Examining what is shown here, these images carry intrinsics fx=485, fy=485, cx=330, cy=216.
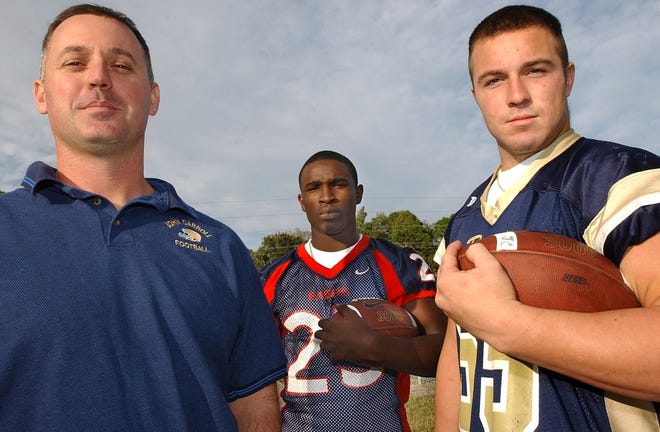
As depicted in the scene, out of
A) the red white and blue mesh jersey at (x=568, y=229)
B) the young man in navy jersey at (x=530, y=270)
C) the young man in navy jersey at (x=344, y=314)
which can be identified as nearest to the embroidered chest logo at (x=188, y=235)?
the young man in navy jersey at (x=530, y=270)

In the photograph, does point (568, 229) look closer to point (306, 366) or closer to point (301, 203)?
point (306, 366)

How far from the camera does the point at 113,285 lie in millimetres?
1911

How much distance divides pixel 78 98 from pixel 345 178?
8.50ft

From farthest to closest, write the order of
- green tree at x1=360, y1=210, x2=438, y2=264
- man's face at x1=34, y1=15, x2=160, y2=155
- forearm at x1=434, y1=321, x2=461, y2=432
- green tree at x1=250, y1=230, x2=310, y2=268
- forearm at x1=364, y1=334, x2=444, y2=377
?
green tree at x1=360, y1=210, x2=438, y2=264
green tree at x1=250, y1=230, x2=310, y2=268
forearm at x1=364, y1=334, x2=444, y2=377
forearm at x1=434, y1=321, x2=461, y2=432
man's face at x1=34, y1=15, x2=160, y2=155

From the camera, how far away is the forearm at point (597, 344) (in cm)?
151

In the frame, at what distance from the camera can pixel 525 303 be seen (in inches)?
Result: 71.6

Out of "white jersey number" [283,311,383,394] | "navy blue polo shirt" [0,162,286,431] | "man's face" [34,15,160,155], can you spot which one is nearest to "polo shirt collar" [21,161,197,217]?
"navy blue polo shirt" [0,162,286,431]

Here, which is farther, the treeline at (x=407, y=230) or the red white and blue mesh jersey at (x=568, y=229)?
the treeline at (x=407, y=230)

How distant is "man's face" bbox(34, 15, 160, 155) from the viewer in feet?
7.20

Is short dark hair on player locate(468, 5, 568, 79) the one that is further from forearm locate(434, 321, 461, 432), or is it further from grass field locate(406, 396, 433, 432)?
grass field locate(406, 396, 433, 432)

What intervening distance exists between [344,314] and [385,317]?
0.31 metres

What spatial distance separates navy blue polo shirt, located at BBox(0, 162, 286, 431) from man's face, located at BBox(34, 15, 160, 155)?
0.25 metres

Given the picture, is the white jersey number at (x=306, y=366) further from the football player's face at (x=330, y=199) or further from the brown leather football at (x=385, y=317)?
the football player's face at (x=330, y=199)

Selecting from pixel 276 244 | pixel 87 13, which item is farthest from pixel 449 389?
pixel 276 244
